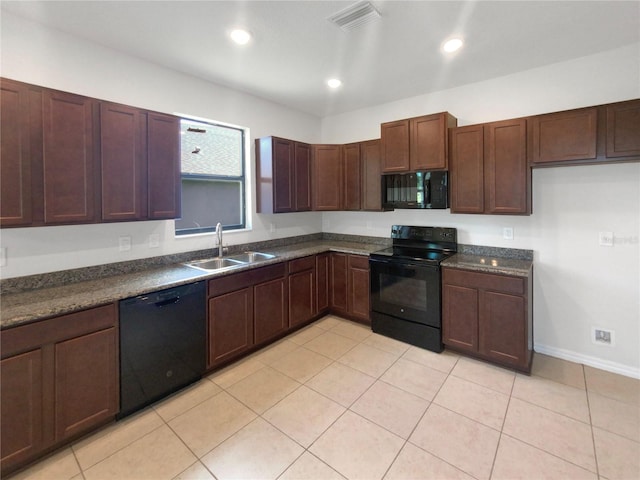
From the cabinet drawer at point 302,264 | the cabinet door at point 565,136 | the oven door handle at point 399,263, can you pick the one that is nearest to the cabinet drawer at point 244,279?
the cabinet drawer at point 302,264

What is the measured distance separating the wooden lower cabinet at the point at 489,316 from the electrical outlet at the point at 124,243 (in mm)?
2880

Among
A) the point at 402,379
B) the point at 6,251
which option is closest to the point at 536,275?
the point at 402,379

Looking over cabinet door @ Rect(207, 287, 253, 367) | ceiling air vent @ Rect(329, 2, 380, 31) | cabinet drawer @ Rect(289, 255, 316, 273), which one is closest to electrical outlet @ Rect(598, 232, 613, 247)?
ceiling air vent @ Rect(329, 2, 380, 31)

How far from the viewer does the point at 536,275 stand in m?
3.00

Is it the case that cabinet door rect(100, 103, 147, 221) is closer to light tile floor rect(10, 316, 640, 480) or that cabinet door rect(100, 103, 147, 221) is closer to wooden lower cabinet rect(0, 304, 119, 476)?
wooden lower cabinet rect(0, 304, 119, 476)

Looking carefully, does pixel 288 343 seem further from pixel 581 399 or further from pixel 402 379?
pixel 581 399

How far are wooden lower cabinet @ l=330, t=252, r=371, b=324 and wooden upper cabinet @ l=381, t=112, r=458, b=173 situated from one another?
1.15m

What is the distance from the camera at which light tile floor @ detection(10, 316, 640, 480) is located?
1.74 m

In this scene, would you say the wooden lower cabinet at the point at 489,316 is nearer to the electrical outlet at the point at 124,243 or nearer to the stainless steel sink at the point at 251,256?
the stainless steel sink at the point at 251,256

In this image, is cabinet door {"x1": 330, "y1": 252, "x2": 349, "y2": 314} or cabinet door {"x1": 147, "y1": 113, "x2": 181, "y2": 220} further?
cabinet door {"x1": 330, "y1": 252, "x2": 349, "y2": 314}

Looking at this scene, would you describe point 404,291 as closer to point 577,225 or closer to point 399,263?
point 399,263

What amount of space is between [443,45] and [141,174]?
2636 mm

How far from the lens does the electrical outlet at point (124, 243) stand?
255 centimetres

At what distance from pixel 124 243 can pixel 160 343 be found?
3.06 feet
